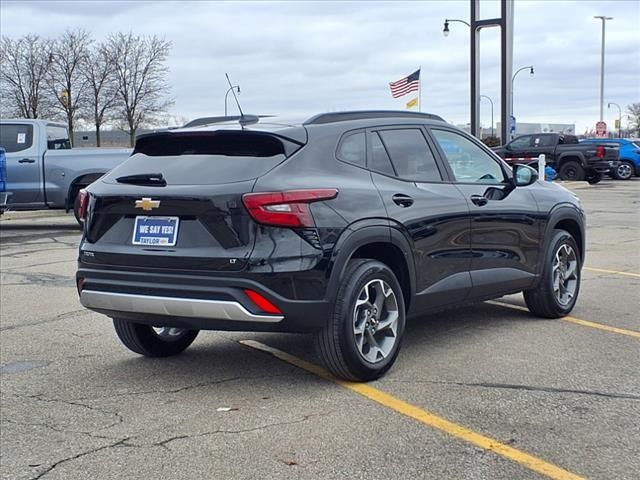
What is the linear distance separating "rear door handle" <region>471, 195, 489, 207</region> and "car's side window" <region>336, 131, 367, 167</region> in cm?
111

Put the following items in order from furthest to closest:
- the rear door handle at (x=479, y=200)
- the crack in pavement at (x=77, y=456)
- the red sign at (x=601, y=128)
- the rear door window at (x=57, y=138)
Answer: the red sign at (x=601, y=128) → the rear door window at (x=57, y=138) → the rear door handle at (x=479, y=200) → the crack in pavement at (x=77, y=456)

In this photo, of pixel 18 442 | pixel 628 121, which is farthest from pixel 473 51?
pixel 628 121

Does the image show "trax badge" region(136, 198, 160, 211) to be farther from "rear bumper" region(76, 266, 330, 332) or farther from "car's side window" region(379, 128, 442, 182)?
"car's side window" region(379, 128, 442, 182)

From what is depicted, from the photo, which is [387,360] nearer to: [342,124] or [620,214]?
[342,124]

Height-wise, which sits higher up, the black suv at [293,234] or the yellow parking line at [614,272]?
the black suv at [293,234]

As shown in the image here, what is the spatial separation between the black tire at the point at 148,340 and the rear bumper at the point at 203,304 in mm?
772

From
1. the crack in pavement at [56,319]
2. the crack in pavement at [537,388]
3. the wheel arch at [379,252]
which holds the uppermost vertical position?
the wheel arch at [379,252]

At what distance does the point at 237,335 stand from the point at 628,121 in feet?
338

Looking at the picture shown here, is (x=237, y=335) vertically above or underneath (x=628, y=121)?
underneath

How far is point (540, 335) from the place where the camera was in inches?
262

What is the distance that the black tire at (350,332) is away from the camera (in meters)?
5.07

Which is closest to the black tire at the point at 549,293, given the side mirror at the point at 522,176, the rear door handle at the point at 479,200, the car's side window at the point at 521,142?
the side mirror at the point at 522,176

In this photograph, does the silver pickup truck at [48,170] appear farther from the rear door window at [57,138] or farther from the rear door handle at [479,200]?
the rear door handle at [479,200]

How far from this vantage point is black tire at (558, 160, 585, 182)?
31.1 meters
